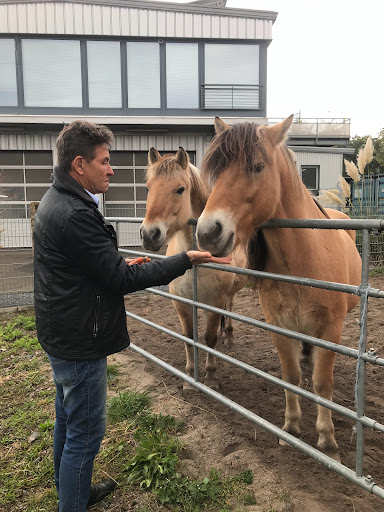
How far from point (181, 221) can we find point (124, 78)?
37.4 ft

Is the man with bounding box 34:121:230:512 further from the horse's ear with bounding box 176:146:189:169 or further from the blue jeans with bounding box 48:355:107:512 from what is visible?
the horse's ear with bounding box 176:146:189:169

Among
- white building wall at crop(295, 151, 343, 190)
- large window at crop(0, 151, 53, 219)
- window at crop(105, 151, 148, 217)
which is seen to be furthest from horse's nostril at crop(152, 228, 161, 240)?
white building wall at crop(295, 151, 343, 190)

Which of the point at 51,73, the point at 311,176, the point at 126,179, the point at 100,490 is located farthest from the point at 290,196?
the point at 311,176

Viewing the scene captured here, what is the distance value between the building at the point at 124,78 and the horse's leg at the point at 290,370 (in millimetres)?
10269

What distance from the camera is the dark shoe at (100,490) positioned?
2238 millimetres

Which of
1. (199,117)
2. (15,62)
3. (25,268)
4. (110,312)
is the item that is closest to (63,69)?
(15,62)

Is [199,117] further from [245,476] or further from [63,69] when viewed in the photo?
[245,476]

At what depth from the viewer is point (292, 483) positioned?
2.22 meters

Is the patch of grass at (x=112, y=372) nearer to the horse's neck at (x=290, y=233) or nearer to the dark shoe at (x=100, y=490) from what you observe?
the dark shoe at (x=100, y=490)

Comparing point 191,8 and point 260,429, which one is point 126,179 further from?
point 260,429

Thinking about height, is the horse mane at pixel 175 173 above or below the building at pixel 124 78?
below

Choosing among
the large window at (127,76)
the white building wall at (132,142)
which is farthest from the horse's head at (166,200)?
the large window at (127,76)

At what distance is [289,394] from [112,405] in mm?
1474

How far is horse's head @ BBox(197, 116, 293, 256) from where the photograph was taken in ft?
6.35
